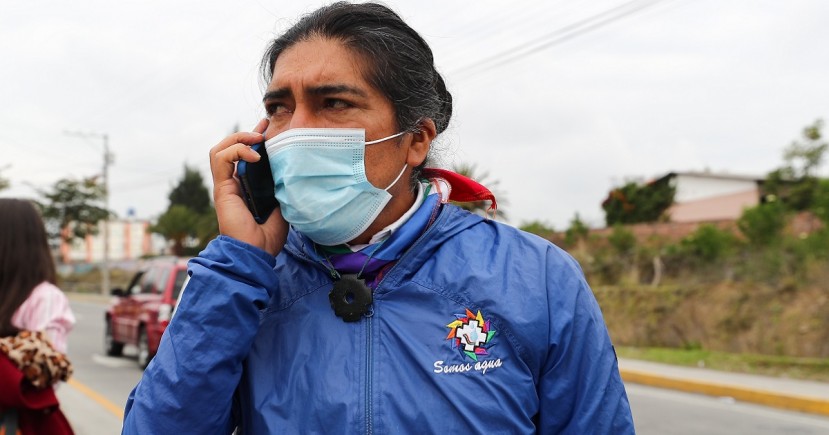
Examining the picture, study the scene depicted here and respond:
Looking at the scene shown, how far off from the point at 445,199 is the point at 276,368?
21.0 inches

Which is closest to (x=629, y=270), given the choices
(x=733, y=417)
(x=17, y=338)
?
(x=733, y=417)

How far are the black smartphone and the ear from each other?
0.31m

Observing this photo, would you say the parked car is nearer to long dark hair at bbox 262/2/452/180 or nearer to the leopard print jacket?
the leopard print jacket

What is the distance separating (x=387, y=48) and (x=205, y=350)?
2.36 ft

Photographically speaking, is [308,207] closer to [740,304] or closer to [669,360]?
[669,360]

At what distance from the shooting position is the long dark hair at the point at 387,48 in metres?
1.72

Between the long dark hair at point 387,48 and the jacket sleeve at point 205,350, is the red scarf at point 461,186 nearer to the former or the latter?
the long dark hair at point 387,48

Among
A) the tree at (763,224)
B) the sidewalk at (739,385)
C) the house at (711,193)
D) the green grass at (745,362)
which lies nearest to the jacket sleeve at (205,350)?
the sidewalk at (739,385)

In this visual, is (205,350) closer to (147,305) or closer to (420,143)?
(420,143)

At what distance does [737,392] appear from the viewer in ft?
33.1

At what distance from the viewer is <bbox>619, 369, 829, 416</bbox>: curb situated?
923 centimetres

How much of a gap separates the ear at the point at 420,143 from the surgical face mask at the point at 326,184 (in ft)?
0.19

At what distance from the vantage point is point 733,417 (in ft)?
28.7

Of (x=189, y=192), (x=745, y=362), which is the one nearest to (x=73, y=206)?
(x=189, y=192)
